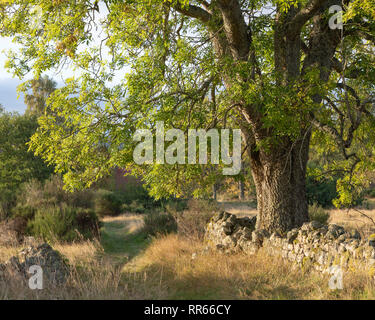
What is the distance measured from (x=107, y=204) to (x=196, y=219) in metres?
12.4

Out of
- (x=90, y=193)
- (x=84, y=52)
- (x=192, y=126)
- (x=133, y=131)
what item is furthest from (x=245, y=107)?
(x=90, y=193)

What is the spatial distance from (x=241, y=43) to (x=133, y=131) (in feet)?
10.9

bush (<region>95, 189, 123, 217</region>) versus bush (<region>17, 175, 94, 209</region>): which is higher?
bush (<region>17, 175, 94, 209</region>)

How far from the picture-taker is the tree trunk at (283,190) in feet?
28.7

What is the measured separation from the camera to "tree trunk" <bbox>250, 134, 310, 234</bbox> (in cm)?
876

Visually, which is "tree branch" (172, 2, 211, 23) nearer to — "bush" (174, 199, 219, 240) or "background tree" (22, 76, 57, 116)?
"bush" (174, 199, 219, 240)

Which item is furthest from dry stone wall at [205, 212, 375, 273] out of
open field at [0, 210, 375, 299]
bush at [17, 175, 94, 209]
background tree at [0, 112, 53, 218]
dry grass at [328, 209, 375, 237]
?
background tree at [0, 112, 53, 218]

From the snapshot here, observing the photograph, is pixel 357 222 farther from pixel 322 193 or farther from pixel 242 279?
pixel 242 279

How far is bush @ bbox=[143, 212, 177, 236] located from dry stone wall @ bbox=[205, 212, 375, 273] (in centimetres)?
407

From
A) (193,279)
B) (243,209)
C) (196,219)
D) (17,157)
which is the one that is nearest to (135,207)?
(243,209)

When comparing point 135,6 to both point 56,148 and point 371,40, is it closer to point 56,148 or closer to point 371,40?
point 56,148

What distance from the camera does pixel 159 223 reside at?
14.6 metres

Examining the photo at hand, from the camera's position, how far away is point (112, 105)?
25.4 ft

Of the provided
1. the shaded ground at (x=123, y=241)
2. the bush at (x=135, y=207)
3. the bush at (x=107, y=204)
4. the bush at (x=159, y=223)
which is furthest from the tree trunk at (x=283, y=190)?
the bush at (x=107, y=204)
